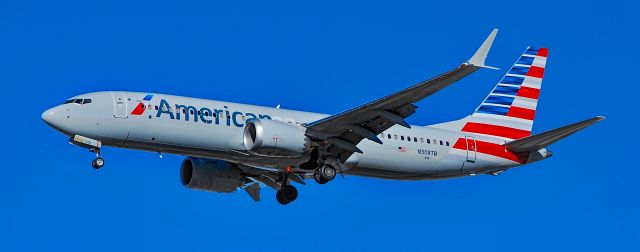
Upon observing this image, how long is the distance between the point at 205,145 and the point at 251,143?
5.87ft

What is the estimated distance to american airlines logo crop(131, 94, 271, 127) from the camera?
5325 cm

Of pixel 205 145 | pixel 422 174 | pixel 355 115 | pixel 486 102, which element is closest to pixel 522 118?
pixel 486 102

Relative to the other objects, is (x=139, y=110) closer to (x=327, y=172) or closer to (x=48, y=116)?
(x=48, y=116)

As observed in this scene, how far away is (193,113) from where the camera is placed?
53.6 m

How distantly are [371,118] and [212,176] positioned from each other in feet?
29.4

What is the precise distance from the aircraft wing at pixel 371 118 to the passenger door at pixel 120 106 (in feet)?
23.8

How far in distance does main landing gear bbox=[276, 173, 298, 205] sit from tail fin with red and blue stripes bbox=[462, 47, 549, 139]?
26.1ft

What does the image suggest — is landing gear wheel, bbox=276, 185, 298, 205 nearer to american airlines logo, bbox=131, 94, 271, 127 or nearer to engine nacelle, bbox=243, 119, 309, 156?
engine nacelle, bbox=243, 119, 309, 156

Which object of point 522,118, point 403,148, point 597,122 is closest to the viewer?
point 597,122

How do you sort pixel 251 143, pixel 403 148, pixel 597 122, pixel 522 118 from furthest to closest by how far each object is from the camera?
pixel 522 118 → pixel 403 148 → pixel 251 143 → pixel 597 122

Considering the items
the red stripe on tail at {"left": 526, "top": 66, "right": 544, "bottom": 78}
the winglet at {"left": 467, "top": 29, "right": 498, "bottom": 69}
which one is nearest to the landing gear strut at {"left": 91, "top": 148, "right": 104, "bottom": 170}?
the winglet at {"left": 467, "top": 29, "right": 498, "bottom": 69}

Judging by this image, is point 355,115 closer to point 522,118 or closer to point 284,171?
point 284,171

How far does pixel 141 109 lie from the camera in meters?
53.2

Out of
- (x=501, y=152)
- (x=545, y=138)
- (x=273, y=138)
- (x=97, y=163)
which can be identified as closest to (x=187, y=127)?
(x=273, y=138)
